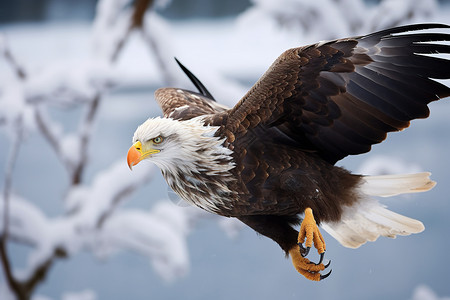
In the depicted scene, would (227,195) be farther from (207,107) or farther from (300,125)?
(207,107)

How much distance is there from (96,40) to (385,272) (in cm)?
219

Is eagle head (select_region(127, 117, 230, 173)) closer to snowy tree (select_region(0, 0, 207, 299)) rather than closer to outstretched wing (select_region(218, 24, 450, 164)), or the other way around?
outstretched wing (select_region(218, 24, 450, 164))

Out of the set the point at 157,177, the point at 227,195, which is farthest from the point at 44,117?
the point at 227,195

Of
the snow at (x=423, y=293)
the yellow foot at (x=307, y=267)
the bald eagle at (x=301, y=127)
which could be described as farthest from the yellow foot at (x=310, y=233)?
the snow at (x=423, y=293)

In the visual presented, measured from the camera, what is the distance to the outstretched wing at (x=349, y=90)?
1140mm

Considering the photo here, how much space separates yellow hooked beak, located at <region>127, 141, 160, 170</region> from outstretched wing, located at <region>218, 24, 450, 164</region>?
174 mm

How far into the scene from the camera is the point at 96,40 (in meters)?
3.24

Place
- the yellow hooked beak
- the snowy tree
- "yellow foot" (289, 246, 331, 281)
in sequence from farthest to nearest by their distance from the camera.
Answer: the snowy tree → "yellow foot" (289, 246, 331, 281) → the yellow hooked beak

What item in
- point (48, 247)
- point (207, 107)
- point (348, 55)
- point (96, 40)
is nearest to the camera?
point (348, 55)

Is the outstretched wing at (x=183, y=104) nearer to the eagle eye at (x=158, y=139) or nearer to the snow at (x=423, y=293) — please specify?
the eagle eye at (x=158, y=139)

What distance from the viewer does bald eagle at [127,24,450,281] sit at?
44.9 inches

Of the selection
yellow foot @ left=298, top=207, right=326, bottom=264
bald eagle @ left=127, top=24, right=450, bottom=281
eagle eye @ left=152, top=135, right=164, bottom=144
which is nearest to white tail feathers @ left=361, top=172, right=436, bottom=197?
bald eagle @ left=127, top=24, right=450, bottom=281

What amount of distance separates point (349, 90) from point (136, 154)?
48cm

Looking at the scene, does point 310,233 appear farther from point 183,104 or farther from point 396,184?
point 183,104
